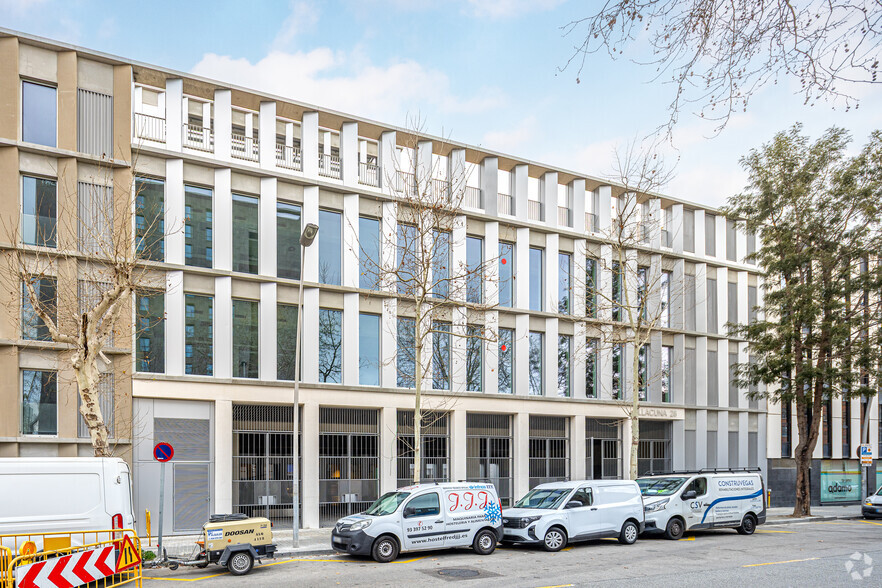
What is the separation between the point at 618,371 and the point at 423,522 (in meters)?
16.8

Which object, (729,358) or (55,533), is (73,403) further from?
(729,358)

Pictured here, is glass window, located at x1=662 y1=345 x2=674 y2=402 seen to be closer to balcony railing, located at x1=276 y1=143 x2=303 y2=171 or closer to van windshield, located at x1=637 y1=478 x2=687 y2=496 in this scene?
van windshield, located at x1=637 y1=478 x2=687 y2=496

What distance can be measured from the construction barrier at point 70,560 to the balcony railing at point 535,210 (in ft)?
65.2

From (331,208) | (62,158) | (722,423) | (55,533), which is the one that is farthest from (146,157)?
(722,423)

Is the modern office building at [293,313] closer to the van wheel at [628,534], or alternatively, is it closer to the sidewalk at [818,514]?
the sidewalk at [818,514]

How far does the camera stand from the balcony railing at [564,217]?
32.4m

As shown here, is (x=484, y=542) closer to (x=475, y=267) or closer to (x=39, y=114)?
(x=475, y=267)

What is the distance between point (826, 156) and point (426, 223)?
15205 mm

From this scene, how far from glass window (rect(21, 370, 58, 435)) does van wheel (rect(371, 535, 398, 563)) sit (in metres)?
9.63

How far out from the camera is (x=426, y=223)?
26.7 metres

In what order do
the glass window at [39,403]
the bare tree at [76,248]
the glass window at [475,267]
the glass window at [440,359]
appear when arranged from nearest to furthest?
the bare tree at [76,248] < the glass window at [39,403] < the glass window at [440,359] < the glass window at [475,267]

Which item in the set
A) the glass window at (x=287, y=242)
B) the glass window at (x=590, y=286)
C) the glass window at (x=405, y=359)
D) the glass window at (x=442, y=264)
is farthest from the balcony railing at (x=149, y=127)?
the glass window at (x=590, y=286)

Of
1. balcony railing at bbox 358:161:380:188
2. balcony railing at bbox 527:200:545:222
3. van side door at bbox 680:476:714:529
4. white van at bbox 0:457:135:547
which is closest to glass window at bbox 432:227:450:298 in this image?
balcony railing at bbox 358:161:380:188

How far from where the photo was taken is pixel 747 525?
78.1ft
